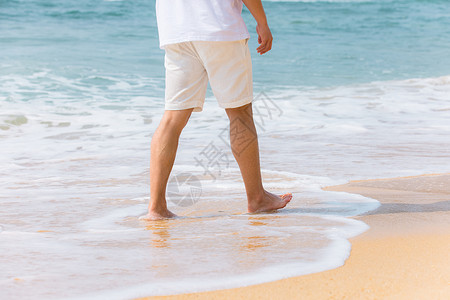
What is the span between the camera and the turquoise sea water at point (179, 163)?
1991mm

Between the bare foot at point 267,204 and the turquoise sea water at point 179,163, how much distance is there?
0.22 ft

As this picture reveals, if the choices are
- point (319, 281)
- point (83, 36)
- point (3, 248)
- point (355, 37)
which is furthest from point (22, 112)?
point (355, 37)

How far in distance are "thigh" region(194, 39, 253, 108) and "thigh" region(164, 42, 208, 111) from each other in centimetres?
5

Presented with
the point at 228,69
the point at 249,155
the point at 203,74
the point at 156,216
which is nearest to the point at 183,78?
the point at 203,74

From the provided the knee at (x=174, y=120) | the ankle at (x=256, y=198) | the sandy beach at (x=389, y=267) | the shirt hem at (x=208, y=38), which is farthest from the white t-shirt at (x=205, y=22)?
the sandy beach at (x=389, y=267)

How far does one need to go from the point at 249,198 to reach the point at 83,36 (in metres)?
13.5

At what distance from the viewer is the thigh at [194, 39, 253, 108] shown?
8.87ft

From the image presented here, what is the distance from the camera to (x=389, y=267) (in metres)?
1.91

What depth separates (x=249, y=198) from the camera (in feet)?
9.58

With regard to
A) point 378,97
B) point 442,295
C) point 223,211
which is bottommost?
point 378,97

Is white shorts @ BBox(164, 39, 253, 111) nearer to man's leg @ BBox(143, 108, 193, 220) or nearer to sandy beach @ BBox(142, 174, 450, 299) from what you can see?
man's leg @ BBox(143, 108, 193, 220)

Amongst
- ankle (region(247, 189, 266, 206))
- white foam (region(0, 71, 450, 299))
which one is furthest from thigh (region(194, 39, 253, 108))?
white foam (region(0, 71, 450, 299))

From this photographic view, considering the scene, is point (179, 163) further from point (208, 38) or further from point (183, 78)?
point (208, 38)

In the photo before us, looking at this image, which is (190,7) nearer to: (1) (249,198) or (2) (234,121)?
(2) (234,121)
